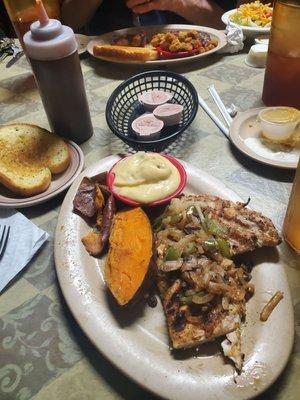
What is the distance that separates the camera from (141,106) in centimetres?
150

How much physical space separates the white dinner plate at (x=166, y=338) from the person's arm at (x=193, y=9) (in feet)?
7.03

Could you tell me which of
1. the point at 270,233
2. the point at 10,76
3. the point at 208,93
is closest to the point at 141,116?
the point at 208,93

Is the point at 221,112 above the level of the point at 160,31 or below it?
below

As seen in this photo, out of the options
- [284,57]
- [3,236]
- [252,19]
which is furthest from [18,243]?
[252,19]

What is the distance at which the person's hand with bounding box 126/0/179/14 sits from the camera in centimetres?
241

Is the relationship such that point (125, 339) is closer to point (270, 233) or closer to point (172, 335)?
point (172, 335)

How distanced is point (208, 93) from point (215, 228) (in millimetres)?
1018

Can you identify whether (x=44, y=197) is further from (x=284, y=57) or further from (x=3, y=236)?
(x=284, y=57)

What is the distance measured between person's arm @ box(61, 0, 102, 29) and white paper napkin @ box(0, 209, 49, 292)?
6.62 feet

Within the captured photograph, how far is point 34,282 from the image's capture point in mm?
955

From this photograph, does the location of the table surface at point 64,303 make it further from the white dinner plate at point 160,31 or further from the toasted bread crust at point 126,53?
the toasted bread crust at point 126,53

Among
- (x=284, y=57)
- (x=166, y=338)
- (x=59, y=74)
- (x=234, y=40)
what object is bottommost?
(x=166, y=338)

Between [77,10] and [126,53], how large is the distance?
91cm

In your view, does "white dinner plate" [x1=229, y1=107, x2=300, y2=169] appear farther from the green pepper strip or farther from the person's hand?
the person's hand
